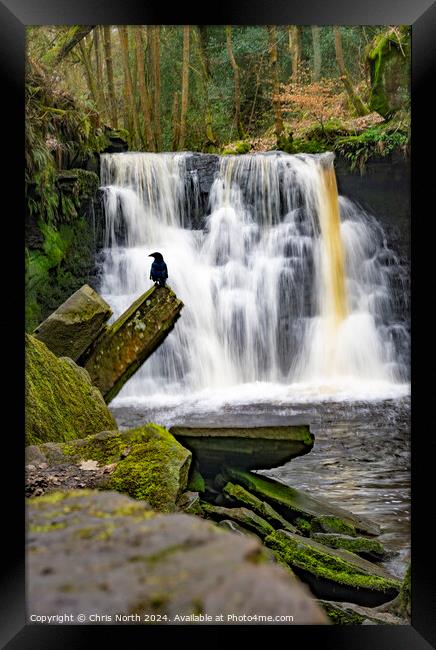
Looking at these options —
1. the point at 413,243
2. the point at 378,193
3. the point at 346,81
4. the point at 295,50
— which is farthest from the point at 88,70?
the point at 413,243

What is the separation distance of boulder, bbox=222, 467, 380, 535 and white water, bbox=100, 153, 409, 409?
73 cm

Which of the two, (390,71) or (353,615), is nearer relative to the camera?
(353,615)

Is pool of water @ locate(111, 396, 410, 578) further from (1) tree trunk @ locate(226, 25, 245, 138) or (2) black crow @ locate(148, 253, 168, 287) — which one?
(1) tree trunk @ locate(226, 25, 245, 138)

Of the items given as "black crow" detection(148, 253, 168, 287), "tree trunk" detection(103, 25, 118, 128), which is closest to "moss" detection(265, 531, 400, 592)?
"black crow" detection(148, 253, 168, 287)

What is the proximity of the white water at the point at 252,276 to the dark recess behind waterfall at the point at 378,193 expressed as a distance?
0.09 metres

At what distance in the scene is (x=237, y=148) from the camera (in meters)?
5.63

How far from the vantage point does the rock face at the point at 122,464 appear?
11.8ft

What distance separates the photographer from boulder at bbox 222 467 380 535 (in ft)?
14.2

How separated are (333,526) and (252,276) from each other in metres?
2.38

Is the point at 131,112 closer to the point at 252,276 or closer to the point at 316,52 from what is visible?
the point at 316,52

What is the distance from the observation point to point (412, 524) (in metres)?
3.63

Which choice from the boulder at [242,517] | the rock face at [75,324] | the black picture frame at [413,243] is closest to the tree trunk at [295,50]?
the black picture frame at [413,243]

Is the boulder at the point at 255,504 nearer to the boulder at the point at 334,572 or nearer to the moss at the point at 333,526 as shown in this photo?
the boulder at the point at 334,572

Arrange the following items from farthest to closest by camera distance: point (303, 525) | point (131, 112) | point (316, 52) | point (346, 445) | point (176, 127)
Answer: point (131, 112)
point (176, 127)
point (346, 445)
point (316, 52)
point (303, 525)
